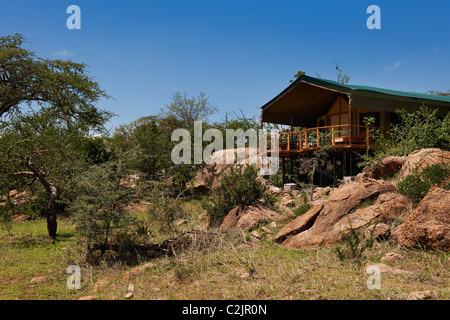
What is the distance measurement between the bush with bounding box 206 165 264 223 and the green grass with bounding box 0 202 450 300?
8.39 ft

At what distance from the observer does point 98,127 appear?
976 inches

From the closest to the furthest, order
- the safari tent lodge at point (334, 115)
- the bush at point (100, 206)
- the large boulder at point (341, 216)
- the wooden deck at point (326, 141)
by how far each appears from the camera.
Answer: the large boulder at point (341, 216) < the bush at point (100, 206) < the wooden deck at point (326, 141) < the safari tent lodge at point (334, 115)

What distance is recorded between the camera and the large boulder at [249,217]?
1058cm

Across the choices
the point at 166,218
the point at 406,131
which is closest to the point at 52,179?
the point at 166,218

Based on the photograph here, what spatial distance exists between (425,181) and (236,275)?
5756mm

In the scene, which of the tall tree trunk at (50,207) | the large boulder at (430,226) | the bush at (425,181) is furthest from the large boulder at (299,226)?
the tall tree trunk at (50,207)

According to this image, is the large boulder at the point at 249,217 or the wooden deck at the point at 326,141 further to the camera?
the wooden deck at the point at 326,141

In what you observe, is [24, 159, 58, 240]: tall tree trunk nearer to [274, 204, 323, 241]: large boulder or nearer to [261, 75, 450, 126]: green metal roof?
[274, 204, 323, 241]: large boulder

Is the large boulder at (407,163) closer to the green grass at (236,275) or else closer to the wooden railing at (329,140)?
the wooden railing at (329,140)

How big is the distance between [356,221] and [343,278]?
2.74m

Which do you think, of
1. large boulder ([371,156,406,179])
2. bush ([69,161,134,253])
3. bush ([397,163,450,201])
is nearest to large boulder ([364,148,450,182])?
large boulder ([371,156,406,179])

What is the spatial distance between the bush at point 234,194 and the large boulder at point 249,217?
38cm

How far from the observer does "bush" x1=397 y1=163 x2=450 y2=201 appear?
885 centimetres
